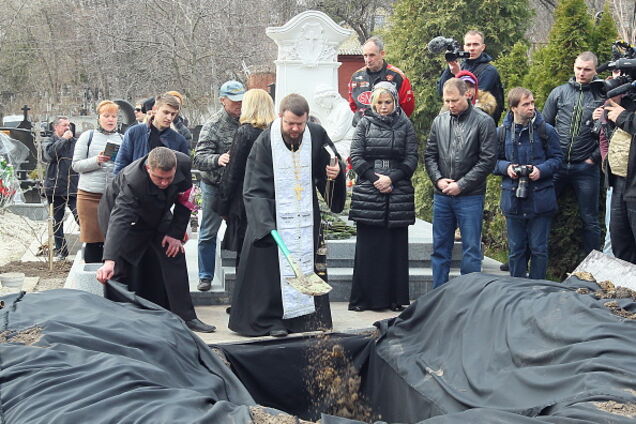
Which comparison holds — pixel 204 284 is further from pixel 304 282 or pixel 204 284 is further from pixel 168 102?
pixel 304 282

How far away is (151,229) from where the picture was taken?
6281 mm

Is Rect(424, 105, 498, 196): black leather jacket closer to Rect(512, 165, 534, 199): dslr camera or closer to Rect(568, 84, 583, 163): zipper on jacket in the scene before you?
Rect(512, 165, 534, 199): dslr camera

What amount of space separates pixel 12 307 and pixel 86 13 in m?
26.6

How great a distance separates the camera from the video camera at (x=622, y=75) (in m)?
6.34

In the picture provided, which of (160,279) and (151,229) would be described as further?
(160,279)

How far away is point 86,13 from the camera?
2886 cm

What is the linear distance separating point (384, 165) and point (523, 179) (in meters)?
1.17

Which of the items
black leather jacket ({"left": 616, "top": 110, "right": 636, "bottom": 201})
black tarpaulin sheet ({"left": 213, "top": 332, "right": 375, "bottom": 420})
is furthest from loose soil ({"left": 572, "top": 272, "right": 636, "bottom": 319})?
black leather jacket ({"left": 616, "top": 110, "right": 636, "bottom": 201})

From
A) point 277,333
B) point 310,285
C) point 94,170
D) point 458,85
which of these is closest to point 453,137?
point 458,85

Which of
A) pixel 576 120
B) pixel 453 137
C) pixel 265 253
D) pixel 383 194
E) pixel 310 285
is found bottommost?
pixel 310 285

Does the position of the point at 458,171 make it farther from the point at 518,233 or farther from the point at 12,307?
the point at 12,307

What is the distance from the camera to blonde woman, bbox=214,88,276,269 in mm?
6789

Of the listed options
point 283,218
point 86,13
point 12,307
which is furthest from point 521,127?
point 86,13

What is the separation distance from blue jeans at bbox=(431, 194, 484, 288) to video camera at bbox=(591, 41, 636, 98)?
1.33 meters
